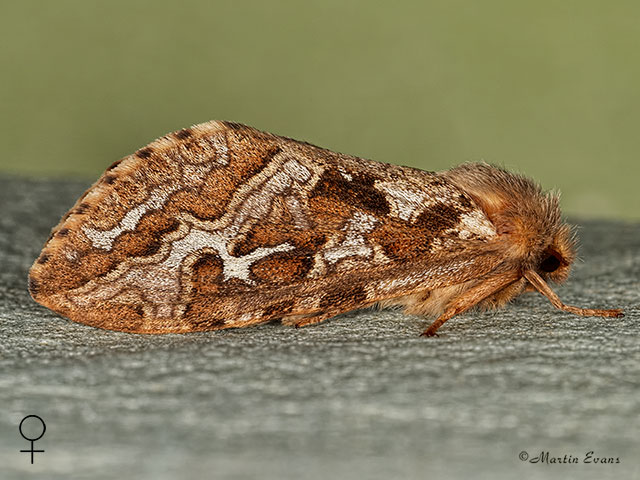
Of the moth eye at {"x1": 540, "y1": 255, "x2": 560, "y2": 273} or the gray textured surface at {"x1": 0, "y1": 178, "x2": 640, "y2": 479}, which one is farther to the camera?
the moth eye at {"x1": 540, "y1": 255, "x2": 560, "y2": 273}

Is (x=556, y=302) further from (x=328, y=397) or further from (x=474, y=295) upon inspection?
(x=328, y=397)

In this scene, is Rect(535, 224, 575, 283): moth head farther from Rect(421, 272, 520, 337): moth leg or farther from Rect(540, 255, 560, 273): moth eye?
Rect(421, 272, 520, 337): moth leg

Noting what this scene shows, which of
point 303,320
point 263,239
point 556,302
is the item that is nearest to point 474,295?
point 556,302

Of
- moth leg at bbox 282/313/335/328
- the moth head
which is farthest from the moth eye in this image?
moth leg at bbox 282/313/335/328

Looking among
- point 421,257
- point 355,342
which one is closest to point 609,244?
point 421,257

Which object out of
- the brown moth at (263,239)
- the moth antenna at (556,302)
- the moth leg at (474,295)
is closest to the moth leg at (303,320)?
the brown moth at (263,239)

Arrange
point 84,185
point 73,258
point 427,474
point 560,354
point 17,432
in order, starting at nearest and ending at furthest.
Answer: point 427,474 < point 17,432 < point 560,354 < point 73,258 < point 84,185

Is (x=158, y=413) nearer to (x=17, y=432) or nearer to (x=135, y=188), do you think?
(x=17, y=432)
